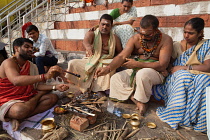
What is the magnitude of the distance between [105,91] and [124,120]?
3.73 ft

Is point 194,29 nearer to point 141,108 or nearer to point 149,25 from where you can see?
point 149,25

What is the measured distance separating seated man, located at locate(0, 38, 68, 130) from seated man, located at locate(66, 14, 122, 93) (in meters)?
0.85

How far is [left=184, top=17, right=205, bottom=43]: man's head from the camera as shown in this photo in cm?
261

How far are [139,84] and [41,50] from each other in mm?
2873

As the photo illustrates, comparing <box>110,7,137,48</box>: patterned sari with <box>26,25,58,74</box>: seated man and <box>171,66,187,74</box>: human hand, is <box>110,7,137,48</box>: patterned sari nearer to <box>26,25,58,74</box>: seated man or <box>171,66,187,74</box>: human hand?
<box>171,66,187,74</box>: human hand

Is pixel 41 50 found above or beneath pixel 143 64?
above

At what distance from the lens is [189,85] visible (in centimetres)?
236

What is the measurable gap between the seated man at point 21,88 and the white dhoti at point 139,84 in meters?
1.05

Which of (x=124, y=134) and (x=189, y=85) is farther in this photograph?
(x=189, y=85)

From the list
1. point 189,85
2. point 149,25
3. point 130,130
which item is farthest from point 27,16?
point 189,85

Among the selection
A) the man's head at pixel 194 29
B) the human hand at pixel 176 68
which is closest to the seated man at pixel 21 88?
the human hand at pixel 176 68

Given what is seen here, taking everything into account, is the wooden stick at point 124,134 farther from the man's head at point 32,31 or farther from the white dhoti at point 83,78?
the man's head at point 32,31

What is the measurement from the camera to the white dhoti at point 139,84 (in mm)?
2727

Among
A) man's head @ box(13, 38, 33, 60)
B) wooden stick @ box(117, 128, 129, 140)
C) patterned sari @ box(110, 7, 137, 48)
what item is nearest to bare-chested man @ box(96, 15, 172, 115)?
wooden stick @ box(117, 128, 129, 140)
